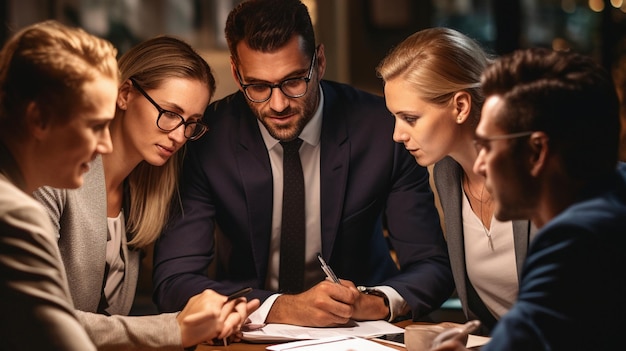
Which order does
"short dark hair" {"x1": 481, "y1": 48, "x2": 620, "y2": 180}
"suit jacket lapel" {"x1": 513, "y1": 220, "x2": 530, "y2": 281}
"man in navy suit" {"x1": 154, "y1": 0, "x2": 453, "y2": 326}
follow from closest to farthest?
"short dark hair" {"x1": 481, "y1": 48, "x2": 620, "y2": 180}
"suit jacket lapel" {"x1": 513, "y1": 220, "x2": 530, "y2": 281}
"man in navy suit" {"x1": 154, "y1": 0, "x2": 453, "y2": 326}

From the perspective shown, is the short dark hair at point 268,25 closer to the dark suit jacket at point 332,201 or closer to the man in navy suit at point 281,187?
the man in navy suit at point 281,187

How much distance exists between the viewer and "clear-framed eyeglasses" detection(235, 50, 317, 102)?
268 cm

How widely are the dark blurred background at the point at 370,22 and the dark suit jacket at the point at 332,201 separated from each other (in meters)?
2.84

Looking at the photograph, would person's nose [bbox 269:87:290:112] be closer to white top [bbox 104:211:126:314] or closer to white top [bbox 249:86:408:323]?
white top [bbox 249:86:408:323]

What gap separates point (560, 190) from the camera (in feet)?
4.99

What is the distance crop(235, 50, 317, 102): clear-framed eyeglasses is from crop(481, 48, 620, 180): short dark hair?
121 cm

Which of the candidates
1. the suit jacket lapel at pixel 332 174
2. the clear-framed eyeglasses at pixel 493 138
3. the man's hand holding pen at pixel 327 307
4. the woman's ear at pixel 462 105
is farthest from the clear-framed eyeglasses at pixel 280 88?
the clear-framed eyeglasses at pixel 493 138

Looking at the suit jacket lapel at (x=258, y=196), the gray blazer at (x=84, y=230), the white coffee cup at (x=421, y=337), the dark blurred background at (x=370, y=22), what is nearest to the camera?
the white coffee cup at (x=421, y=337)

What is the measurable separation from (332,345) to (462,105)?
0.83 m

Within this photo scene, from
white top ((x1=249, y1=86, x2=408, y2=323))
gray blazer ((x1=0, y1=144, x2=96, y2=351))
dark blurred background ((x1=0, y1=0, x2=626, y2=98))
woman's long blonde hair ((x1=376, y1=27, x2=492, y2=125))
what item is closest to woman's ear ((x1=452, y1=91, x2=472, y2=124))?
woman's long blonde hair ((x1=376, y1=27, x2=492, y2=125))

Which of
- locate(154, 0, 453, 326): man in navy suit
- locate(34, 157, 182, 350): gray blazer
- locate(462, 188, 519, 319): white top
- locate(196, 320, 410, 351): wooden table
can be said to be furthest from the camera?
locate(154, 0, 453, 326): man in navy suit

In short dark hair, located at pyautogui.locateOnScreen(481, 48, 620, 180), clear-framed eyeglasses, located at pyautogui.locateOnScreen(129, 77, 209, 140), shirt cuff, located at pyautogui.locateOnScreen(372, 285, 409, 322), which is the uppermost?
short dark hair, located at pyautogui.locateOnScreen(481, 48, 620, 180)

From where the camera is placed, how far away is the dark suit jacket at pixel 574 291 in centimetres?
138

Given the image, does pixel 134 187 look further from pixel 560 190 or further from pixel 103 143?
pixel 560 190
